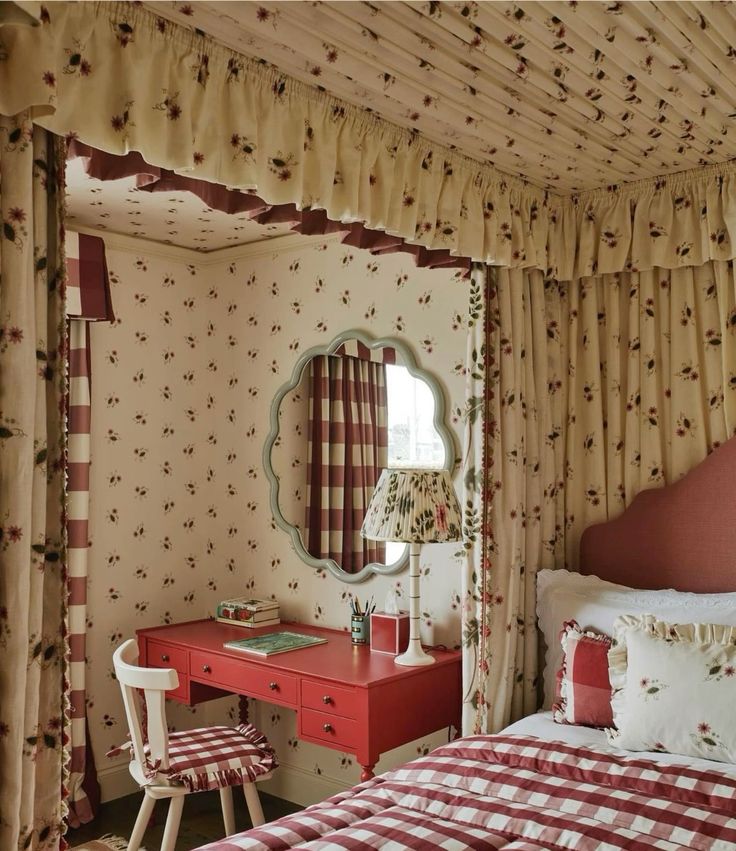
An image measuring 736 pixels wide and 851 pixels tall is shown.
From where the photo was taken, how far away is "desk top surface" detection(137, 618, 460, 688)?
303 cm

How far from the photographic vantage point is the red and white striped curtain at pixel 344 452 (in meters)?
3.72

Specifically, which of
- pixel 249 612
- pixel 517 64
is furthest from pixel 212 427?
pixel 517 64

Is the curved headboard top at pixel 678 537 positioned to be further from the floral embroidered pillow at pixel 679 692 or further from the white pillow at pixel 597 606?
the floral embroidered pillow at pixel 679 692

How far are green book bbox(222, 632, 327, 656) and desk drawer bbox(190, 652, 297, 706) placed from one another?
0.07 m

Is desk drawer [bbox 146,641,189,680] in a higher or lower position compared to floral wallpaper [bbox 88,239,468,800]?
lower

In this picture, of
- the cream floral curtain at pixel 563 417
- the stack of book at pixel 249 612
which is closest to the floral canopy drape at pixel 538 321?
the cream floral curtain at pixel 563 417

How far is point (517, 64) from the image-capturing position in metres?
2.11

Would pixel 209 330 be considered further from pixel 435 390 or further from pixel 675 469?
pixel 675 469

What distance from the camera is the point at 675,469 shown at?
121 inches

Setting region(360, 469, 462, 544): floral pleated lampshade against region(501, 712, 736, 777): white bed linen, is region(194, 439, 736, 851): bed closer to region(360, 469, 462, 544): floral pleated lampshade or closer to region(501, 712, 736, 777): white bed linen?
region(501, 712, 736, 777): white bed linen

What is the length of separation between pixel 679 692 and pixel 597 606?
0.55 metres

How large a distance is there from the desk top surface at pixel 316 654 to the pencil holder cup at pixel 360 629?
0.11 ft

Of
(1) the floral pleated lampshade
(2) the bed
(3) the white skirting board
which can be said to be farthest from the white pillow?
(3) the white skirting board

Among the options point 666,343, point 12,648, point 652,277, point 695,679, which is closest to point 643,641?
point 695,679
